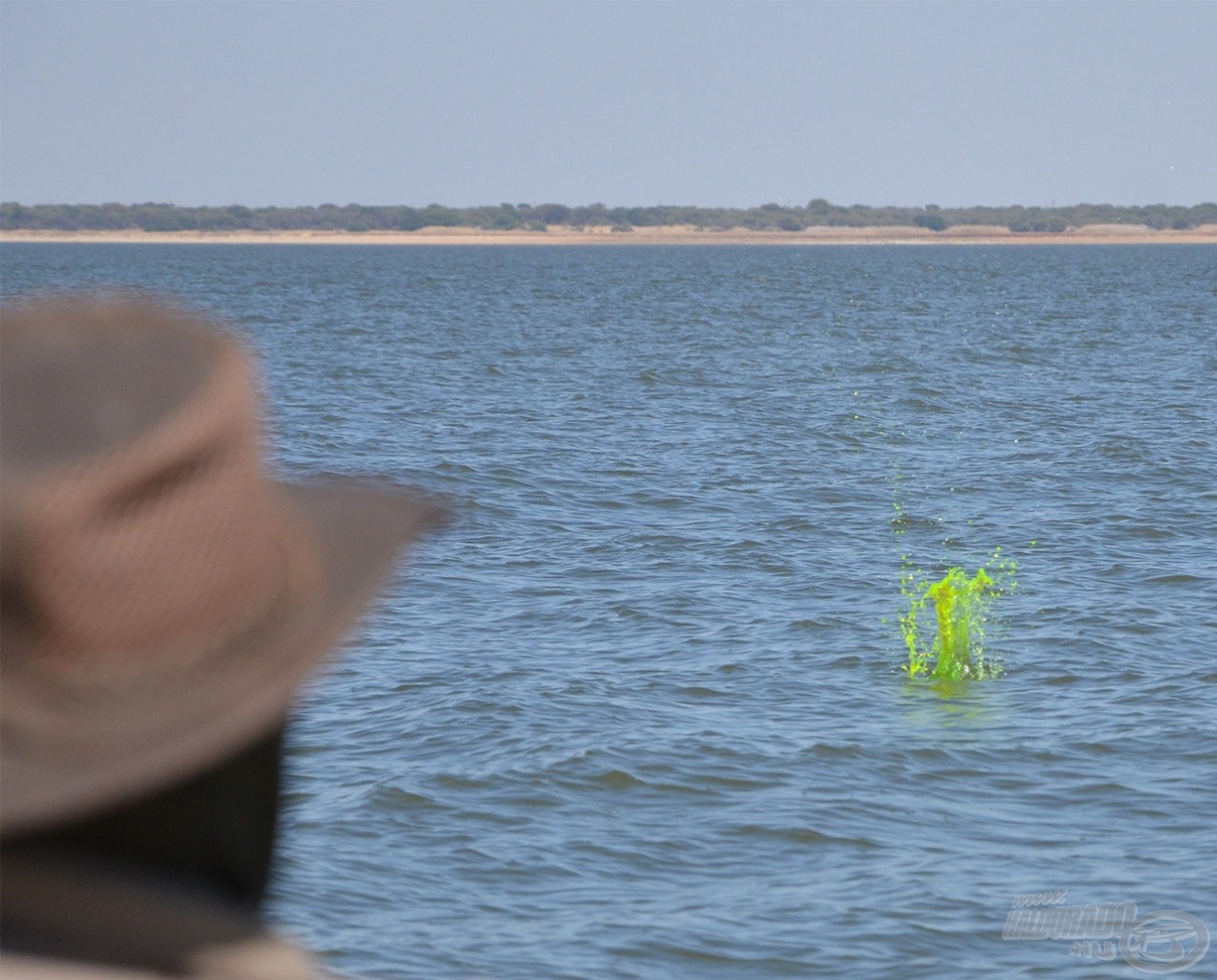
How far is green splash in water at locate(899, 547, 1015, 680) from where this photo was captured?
12.2 meters

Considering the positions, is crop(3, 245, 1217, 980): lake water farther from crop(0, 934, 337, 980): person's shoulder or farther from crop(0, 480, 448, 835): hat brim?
crop(0, 934, 337, 980): person's shoulder

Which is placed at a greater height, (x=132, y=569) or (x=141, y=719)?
(x=132, y=569)

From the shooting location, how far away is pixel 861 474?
22297 millimetres

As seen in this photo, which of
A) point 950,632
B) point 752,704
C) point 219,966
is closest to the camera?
point 219,966

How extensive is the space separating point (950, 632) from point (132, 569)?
36.7ft

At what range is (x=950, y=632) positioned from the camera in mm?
12203

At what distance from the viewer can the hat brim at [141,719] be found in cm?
140

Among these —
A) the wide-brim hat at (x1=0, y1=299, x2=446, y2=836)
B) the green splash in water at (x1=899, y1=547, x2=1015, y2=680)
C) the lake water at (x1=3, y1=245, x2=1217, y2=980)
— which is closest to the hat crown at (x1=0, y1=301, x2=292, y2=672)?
the wide-brim hat at (x1=0, y1=299, x2=446, y2=836)

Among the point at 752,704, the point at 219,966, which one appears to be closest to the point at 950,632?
the point at 752,704

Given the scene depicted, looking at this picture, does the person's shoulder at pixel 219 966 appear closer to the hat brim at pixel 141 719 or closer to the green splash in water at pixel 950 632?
the hat brim at pixel 141 719

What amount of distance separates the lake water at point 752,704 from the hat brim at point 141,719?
A: 0.17 metres

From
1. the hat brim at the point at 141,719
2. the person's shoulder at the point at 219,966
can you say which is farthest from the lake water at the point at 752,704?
the person's shoulder at the point at 219,966

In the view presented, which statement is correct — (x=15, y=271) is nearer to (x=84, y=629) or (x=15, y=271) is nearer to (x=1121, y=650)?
(x=1121, y=650)

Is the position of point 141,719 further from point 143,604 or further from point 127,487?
point 127,487
